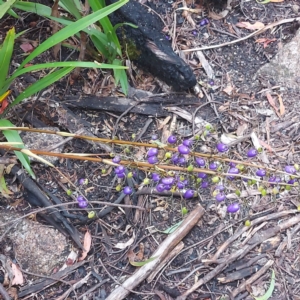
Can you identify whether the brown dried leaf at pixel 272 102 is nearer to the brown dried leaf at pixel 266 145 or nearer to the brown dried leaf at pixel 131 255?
the brown dried leaf at pixel 266 145

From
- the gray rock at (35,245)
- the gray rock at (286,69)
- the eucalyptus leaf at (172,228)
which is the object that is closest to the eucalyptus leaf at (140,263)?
the eucalyptus leaf at (172,228)

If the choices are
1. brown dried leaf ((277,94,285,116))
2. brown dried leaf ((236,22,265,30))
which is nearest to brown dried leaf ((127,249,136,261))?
brown dried leaf ((277,94,285,116))

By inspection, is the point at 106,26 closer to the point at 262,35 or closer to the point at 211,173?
the point at 262,35

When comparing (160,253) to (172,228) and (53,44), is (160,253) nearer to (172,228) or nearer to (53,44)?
(172,228)

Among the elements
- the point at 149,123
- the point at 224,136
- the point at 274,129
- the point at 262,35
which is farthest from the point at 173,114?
the point at 262,35

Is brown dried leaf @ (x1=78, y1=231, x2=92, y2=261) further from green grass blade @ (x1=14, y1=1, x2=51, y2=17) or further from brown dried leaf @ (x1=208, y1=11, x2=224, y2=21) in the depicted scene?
brown dried leaf @ (x1=208, y1=11, x2=224, y2=21)

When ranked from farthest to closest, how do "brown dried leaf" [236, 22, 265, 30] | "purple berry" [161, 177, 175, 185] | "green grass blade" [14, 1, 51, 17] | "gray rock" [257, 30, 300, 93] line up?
1. "brown dried leaf" [236, 22, 265, 30]
2. "gray rock" [257, 30, 300, 93]
3. "green grass blade" [14, 1, 51, 17]
4. "purple berry" [161, 177, 175, 185]
